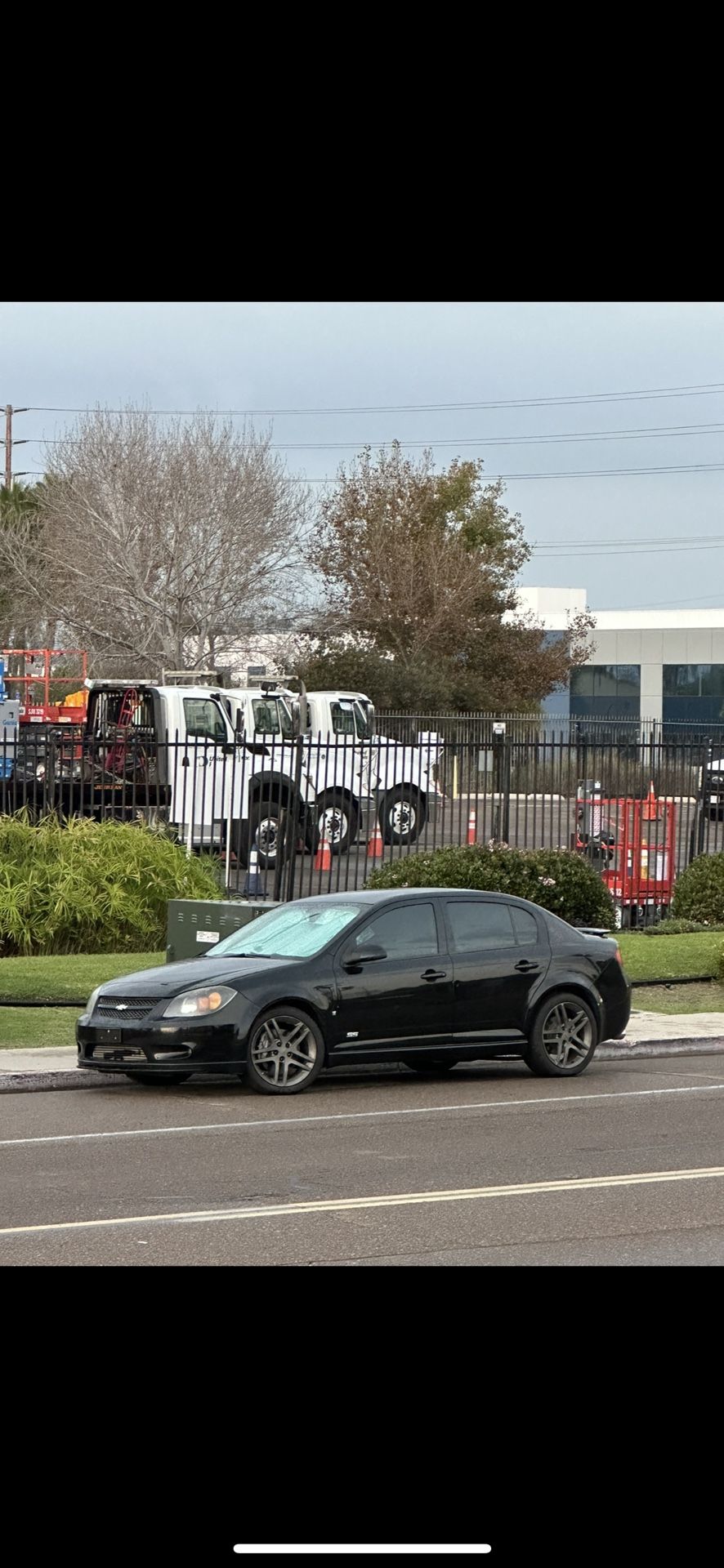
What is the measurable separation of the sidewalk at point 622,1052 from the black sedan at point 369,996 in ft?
1.58

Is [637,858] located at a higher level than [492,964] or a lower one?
higher

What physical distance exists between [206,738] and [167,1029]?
16.0 m

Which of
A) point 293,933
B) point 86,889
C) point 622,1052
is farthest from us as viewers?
point 86,889

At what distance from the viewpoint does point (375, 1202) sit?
364 inches

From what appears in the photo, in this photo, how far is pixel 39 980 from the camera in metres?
17.8

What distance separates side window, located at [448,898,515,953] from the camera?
45.9ft

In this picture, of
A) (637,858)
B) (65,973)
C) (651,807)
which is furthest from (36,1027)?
(651,807)

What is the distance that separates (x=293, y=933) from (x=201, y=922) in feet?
7.37

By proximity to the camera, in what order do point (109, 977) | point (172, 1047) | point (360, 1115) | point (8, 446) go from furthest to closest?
point (8, 446)
point (109, 977)
point (172, 1047)
point (360, 1115)

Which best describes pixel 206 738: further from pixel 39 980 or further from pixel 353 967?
pixel 353 967

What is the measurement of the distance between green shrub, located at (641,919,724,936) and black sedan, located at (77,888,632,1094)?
8.03 m

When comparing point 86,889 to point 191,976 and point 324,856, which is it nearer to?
point 191,976

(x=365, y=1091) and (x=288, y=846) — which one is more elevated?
(x=288, y=846)

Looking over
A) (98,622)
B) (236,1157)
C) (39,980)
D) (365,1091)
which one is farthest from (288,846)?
(98,622)
